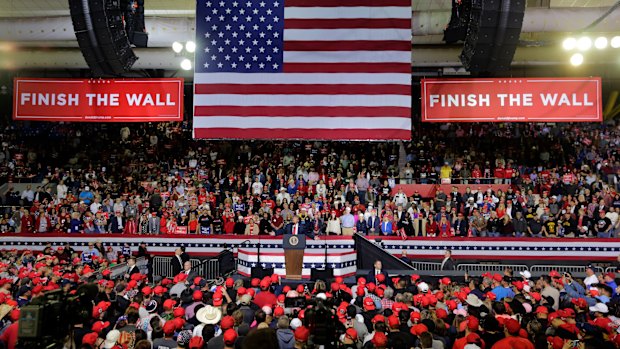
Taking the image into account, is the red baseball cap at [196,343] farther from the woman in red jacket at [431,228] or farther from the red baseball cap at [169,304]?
the woman in red jacket at [431,228]

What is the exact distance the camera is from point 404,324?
788 cm

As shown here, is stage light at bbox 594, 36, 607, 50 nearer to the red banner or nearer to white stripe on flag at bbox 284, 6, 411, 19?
the red banner

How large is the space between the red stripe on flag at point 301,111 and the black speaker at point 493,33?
2376 mm

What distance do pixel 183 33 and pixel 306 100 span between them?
673cm

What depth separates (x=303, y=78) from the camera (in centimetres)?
1441

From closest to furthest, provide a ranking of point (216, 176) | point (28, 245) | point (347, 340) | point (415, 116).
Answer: point (347, 340) → point (28, 245) → point (216, 176) → point (415, 116)

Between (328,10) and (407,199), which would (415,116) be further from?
(328,10)

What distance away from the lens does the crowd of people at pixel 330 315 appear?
6418 mm

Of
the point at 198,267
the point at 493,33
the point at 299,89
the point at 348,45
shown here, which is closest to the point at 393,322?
the point at 493,33

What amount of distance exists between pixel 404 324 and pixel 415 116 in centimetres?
2559

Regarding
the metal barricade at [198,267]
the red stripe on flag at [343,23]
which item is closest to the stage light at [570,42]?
the red stripe on flag at [343,23]

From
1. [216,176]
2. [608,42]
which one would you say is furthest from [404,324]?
[216,176]

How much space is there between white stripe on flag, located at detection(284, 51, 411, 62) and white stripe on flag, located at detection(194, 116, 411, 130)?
1.58 meters

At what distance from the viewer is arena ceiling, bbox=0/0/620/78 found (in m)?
17.4
